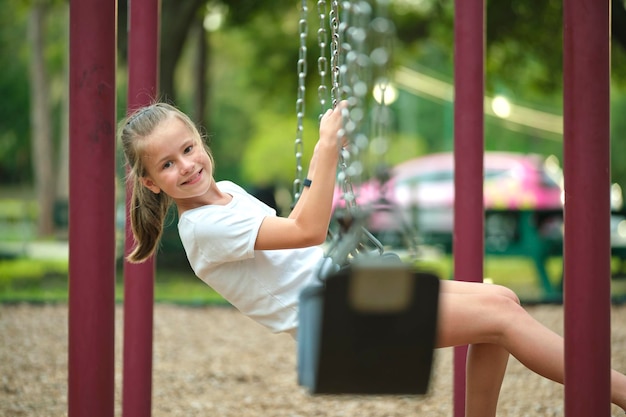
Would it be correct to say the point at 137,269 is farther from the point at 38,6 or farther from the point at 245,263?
the point at 38,6

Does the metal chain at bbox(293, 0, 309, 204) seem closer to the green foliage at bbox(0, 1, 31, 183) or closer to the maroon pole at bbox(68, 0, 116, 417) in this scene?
the maroon pole at bbox(68, 0, 116, 417)

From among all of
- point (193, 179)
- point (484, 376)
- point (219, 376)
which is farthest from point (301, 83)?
point (219, 376)

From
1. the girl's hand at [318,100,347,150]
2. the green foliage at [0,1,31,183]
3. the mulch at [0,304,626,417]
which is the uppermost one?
the green foliage at [0,1,31,183]

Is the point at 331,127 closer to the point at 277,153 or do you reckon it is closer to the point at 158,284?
the point at 158,284

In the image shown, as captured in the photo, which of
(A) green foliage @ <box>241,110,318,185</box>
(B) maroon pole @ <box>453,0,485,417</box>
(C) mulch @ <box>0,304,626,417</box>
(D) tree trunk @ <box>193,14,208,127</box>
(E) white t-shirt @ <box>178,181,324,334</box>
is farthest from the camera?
(A) green foliage @ <box>241,110,318,185</box>

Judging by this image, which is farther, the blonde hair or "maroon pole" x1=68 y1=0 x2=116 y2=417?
the blonde hair

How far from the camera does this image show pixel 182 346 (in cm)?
610

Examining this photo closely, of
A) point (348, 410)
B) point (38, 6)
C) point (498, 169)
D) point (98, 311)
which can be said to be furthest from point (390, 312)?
point (38, 6)

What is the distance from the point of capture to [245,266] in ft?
7.43

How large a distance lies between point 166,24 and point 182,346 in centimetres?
492

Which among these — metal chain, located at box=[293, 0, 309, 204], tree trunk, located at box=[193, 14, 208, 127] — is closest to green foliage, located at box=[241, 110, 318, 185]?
tree trunk, located at box=[193, 14, 208, 127]

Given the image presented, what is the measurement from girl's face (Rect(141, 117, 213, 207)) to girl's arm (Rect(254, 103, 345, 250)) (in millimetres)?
289

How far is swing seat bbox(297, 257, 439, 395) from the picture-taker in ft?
4.99

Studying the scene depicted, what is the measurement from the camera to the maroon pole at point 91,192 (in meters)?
1.98
